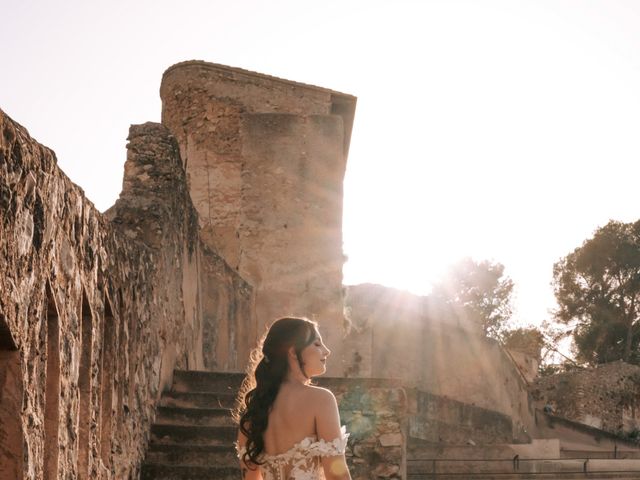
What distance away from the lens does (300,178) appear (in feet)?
60.4

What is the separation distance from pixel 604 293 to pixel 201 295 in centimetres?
3230

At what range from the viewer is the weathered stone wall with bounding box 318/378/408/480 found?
8.95m

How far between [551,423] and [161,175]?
22.7 meters

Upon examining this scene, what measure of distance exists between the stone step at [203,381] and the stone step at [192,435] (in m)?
1.04

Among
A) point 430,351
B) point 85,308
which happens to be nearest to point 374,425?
point 85,308

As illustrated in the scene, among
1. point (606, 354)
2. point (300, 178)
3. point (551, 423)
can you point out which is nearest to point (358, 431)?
point (300, 178)

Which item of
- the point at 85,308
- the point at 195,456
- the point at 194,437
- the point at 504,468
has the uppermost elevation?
the point at 85,308

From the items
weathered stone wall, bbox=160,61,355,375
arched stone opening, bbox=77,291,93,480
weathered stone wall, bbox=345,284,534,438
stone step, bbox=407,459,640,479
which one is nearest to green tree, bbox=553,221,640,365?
weathered stone wall, bbox=345,284,534,438

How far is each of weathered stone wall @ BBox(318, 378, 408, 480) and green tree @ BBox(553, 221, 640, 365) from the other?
33.5m

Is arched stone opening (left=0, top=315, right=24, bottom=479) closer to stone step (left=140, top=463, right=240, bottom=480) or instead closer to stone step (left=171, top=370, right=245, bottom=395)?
stone step (left=140, top=463, right=240, bottom=480)

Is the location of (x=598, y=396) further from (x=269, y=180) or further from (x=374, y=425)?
(x=374, y=425)

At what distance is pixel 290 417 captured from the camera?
4656mm

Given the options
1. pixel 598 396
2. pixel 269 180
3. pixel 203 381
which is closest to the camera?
pixel 203 381

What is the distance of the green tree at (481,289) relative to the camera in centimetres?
4925
